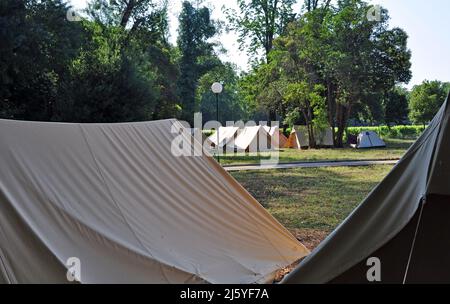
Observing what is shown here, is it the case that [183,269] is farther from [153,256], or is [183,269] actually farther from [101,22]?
[101,22]

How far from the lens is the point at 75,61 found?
1399 cm

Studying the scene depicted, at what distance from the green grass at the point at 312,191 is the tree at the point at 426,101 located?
71.6 ft

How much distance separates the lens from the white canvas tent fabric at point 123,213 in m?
3.87

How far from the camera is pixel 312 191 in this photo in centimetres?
1149

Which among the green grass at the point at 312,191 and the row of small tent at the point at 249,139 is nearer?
the green grass at the point at 312,191

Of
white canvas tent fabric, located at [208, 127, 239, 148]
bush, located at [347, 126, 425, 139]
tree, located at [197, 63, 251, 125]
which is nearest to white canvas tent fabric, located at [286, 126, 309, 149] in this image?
white canvas tent fabric, located at [208, 127, 239, 148]

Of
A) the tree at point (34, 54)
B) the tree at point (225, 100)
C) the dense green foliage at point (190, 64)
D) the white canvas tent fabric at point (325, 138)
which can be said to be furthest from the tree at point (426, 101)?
the tree at point (34, 54)

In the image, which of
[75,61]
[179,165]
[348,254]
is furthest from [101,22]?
[348,254]

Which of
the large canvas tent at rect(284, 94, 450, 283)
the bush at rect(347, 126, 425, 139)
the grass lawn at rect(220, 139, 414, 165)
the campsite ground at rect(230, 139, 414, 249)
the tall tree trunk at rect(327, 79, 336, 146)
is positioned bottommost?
A: the campsite ground at rect(230, 139, 414, 249)

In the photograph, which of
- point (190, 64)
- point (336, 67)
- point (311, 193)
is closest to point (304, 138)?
point (336, 67)

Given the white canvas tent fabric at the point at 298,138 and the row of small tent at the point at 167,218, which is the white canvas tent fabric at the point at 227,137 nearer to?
the white canvas tent fabric at the point at 298,138

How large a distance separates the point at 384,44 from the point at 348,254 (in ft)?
83.2

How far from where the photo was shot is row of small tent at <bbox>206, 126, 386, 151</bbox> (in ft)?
86.7

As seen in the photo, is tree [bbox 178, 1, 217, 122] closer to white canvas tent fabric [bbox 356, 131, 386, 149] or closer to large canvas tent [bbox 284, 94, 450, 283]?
white canvas tent fabric [bbox 356, 131, 386, 149]
